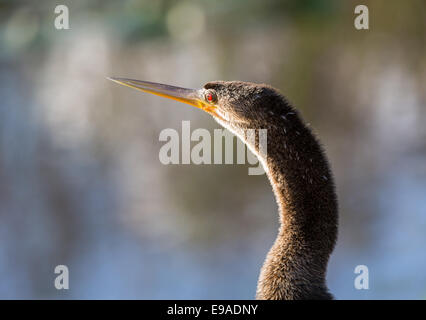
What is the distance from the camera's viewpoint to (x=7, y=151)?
27.7 feet

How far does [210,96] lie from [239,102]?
277 millimetres

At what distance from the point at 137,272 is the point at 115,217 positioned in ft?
2.97

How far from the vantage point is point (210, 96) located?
323 cm

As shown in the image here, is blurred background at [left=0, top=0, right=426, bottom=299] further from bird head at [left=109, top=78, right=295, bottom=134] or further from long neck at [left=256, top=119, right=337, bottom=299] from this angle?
long neck at [left=256, top=119, right=337, bottom=299]

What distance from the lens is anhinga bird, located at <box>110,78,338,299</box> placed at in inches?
108

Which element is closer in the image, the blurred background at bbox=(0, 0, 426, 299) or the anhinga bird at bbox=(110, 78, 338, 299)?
the anhinga bird at bbox=(110, 78, 338, 299)

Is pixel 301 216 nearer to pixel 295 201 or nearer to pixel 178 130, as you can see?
pixel 295 201

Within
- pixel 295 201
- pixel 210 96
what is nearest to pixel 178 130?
pixel 210 96

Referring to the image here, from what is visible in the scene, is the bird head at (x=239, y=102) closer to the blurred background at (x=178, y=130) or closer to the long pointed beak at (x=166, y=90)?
the long pointed beak at (x=166, y=90)

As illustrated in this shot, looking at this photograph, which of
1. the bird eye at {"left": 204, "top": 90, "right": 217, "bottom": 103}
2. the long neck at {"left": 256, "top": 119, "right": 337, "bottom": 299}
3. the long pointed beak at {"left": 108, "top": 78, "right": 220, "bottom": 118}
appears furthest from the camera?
the long pointed beak at {"left": 108, "top": 78, "right": 220, "bottom": 118}

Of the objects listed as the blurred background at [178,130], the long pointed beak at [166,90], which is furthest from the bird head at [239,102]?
the blurred background at [178,130]

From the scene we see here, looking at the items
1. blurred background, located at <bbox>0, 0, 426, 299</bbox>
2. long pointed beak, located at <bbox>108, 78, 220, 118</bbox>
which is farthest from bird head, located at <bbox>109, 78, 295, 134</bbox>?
blurred background, located at <bbox>0, 0, 426, 299</bbox>

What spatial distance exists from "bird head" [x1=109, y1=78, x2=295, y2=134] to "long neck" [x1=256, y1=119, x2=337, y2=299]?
0.24 ft
